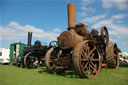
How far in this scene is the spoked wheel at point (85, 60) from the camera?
5285mm

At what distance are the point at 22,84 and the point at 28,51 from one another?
7536 mm

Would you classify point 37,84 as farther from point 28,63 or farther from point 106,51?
point 28,63

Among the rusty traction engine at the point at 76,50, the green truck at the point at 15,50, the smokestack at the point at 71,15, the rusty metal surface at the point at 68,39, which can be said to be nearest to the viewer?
the rusty traction engine at the point at 76,50

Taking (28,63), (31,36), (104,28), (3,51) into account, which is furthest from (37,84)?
(3,51)

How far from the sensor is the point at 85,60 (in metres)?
5.81

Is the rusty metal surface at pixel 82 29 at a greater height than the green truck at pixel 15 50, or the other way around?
the rusty metal surface at pixel 82 29

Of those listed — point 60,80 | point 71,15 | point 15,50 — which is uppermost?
point 71,15

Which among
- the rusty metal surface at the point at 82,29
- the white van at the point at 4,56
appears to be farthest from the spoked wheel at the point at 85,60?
the white van at the point at 4,56

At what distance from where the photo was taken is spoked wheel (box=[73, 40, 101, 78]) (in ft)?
17.3

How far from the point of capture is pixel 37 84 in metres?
4.49

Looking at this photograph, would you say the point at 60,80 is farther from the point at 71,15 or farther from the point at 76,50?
the point at 71,15

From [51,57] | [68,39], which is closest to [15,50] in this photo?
[51,57]

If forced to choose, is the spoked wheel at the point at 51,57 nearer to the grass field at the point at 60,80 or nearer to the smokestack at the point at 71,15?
the grass field at the point at 60,80

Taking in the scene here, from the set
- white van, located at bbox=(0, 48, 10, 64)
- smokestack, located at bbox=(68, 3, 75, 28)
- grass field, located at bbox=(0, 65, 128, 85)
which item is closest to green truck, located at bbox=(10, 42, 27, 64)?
white van, located at bbox=(0, 48, 10, 64)
